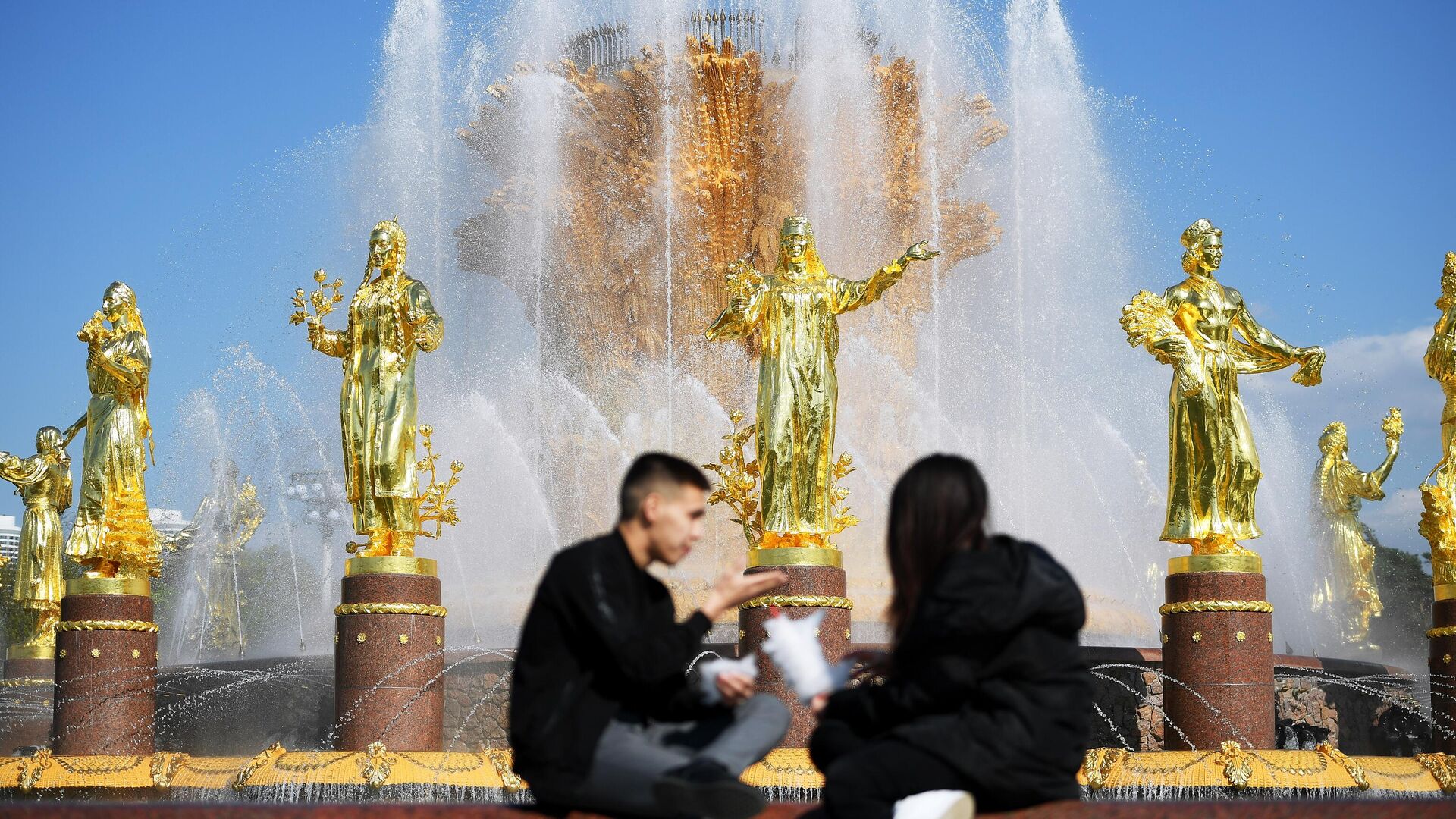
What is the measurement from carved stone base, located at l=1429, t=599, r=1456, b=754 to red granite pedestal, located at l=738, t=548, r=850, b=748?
4.69 meters

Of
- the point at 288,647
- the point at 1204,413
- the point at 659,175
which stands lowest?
the point at 288,647

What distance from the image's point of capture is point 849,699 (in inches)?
Answer: 199

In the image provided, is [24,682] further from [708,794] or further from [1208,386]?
[708,794]

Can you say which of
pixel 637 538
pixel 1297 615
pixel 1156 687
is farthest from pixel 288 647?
pixel 637 538

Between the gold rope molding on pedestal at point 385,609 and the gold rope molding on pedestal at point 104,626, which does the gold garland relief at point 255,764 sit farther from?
the gold rope molding on pedestal at point 104,626

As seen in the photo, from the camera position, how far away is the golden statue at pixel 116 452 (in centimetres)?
1440

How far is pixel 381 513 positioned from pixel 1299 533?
16.7 meters

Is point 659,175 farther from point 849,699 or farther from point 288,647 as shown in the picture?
point 849,699

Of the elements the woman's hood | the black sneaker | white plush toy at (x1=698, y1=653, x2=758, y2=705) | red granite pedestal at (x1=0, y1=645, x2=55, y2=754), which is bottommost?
red granite pedestal at (x1=0, y1=645, x2=55, y2=754)

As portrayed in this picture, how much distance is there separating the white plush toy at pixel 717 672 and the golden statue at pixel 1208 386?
8222 millimetres

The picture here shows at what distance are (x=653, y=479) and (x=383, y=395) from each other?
8.17 metres

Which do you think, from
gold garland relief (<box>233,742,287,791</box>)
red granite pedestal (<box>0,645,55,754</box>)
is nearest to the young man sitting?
gold garland relief (<box>233,742,287,791</box>)

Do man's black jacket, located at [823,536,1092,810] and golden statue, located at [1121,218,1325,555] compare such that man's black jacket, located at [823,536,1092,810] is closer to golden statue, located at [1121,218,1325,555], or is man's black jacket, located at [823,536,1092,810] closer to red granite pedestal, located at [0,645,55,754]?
golden statue, located at [1121,218,1325,555]

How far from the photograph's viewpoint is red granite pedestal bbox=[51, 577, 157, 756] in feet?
44.4
